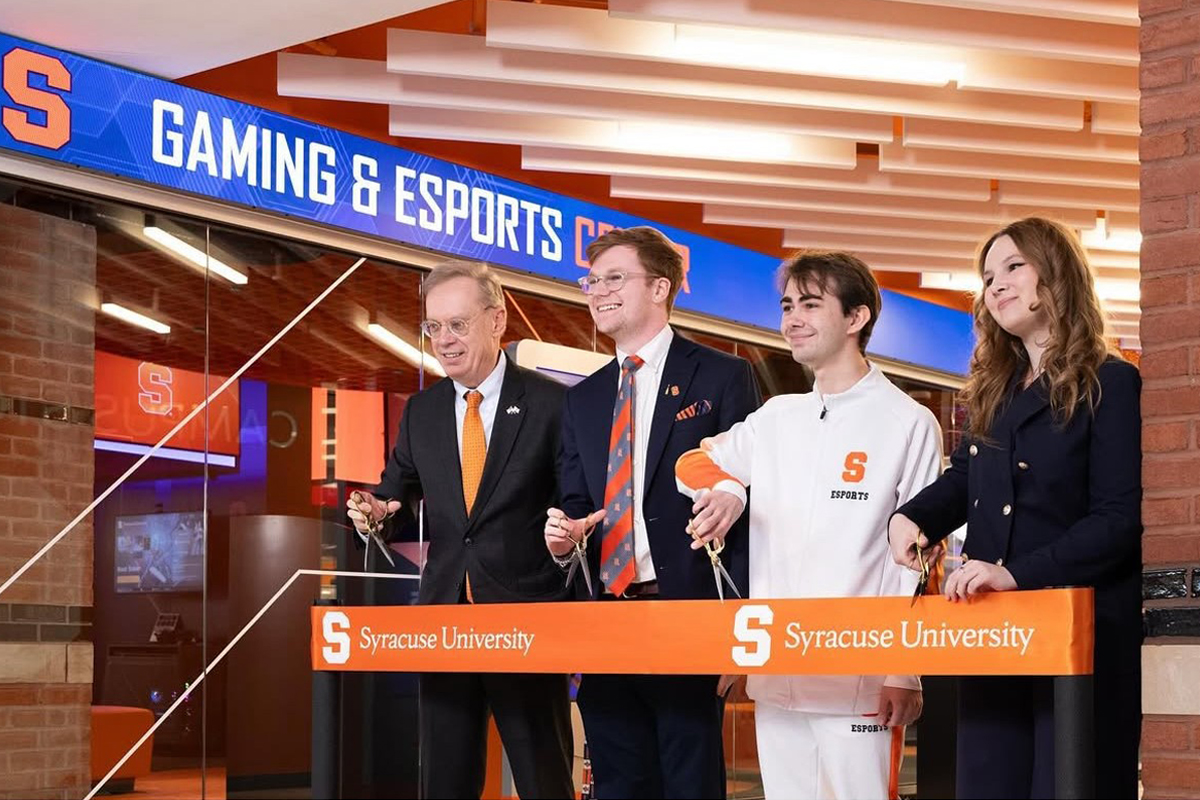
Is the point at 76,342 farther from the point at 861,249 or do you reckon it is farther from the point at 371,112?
the point at 861,249

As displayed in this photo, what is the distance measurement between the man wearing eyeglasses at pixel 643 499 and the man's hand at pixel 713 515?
28mm

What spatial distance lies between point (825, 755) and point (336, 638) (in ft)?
3.48

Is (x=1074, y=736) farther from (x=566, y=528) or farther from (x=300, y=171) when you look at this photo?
(x=300, y=171)

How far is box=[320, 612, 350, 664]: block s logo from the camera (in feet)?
10.8

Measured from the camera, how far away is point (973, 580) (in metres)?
2.54

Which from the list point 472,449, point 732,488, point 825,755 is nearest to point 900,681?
point 825,755

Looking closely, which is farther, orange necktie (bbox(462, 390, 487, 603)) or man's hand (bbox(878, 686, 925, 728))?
orange necktie (bbox(462, 390, 487, 603))

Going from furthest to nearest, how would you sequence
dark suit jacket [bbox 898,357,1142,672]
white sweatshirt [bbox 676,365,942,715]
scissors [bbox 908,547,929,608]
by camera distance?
white sweatshirt [bbox 676,365,942,715]
dark suit jacket [bbox 898,357,1142,672]
scissors [bbox 908,547,929,608]

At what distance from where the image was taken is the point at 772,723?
3.18 metres

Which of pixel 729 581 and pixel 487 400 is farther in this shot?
pixel 487 400

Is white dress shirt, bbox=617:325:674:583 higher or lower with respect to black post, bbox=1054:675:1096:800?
higher

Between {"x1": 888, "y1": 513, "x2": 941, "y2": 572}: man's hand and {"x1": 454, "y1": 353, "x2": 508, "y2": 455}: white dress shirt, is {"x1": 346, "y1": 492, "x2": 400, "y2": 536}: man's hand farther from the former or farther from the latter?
{"x1": 888, "y1": 513, "x2": 941, "y2": 572}: man's hand

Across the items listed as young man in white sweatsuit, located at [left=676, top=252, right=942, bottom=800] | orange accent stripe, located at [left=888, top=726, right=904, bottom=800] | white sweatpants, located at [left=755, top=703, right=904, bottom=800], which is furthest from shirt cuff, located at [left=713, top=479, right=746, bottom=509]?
orange accent stripe, located at [left=888, top=726, right=904, bottom=800]

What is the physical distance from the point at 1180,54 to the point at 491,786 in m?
4.89
